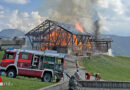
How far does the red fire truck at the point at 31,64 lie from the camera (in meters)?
18.2

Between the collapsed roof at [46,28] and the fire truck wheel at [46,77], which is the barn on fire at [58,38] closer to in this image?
the collapsed roof at [46,28]

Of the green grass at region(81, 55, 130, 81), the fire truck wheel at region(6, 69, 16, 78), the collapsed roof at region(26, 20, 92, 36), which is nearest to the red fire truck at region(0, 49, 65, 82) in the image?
the fire truck wheel at region(6, 69, 16, 78)

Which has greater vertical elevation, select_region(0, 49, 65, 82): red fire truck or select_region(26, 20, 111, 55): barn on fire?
select_region(26, 20, 111, 55): barn on fire

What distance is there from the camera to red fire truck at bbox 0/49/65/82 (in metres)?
18.2

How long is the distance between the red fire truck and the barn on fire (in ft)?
115

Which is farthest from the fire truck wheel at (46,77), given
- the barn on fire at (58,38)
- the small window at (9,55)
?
the barn on fire at (58,38)

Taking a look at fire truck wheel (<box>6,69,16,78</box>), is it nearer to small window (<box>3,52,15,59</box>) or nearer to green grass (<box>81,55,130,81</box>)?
small window (<box>3,52,15,59</box>)

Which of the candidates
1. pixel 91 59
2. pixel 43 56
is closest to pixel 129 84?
pixel 43 56

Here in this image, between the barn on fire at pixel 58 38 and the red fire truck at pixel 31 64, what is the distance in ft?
115

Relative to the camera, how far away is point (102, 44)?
76.3 metres

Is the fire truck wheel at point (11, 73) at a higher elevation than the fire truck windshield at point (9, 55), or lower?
lower

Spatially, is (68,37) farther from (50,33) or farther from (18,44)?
(18,44)

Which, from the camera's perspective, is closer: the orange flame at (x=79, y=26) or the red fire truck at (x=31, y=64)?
the red fire truck at (x=31, y=64)

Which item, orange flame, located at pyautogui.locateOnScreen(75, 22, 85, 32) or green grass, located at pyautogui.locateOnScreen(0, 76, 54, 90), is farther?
orange flame, located at pyautogui.locateOnScreen(75, 22, 85, 32)
